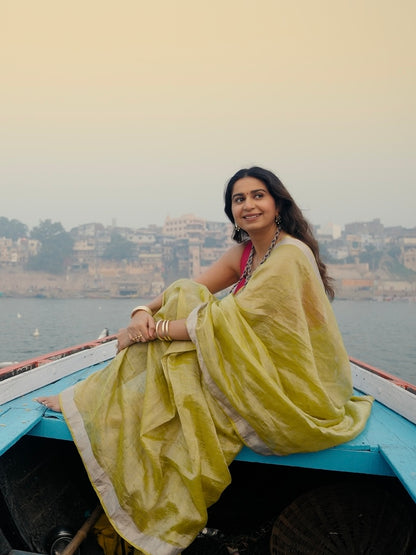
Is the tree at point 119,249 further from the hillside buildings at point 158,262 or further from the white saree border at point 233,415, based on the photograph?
the white saree border at point 233,415

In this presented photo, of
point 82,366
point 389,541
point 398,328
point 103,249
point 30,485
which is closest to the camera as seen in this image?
point 389,541

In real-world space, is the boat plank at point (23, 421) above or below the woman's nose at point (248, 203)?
below

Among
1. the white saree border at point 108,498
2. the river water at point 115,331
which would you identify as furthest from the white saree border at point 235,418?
the river water at point 115,331

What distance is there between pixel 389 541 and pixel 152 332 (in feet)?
3.61

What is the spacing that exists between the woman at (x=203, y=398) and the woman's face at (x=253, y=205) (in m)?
0.17

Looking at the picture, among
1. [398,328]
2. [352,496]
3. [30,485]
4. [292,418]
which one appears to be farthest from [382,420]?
[398,328]

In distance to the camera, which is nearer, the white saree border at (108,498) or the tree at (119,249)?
the white saree border at (108,498)

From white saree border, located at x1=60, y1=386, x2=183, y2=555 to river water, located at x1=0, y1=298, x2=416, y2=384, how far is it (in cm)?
2140

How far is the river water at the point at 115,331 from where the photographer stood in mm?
25812

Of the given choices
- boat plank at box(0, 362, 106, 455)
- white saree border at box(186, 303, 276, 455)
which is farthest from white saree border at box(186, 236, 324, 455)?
boat plank at box(0, 362, 106, 455)

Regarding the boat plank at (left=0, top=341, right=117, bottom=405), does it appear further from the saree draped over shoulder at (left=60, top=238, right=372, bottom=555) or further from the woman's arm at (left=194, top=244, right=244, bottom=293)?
the woman's arm at (left=194, top=244, right=244, bottom=293)

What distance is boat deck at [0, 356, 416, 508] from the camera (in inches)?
61.9

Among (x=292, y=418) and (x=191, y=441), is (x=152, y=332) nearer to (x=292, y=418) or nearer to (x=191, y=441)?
(x=191, y=441)

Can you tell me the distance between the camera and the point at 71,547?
1.72 meters
